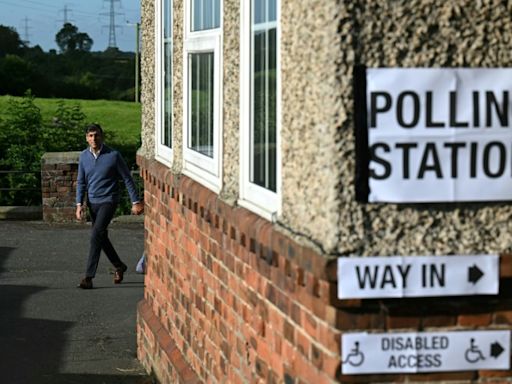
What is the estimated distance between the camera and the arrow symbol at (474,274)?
13.1 ft

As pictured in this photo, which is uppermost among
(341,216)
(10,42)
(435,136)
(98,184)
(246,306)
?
(10,42)

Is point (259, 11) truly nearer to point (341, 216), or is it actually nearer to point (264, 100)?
point (264, 100)

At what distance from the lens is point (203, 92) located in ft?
22.6

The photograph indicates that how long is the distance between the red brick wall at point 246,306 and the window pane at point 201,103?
240 millimetres

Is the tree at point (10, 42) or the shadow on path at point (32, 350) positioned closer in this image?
the shadow on path at point (32, 350)

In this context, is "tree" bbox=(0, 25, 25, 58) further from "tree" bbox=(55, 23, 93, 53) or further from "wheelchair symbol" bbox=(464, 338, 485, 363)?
"wheelchair symbol" bbox=(464, 338, 485, 363)

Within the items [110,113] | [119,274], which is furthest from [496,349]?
[110,113]

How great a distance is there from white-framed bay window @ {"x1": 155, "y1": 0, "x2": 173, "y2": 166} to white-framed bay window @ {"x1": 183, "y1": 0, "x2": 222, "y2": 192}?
786 mm

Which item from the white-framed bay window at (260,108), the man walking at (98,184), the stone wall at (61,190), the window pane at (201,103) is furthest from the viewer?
the stone wall at (61,190)

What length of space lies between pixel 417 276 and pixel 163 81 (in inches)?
198

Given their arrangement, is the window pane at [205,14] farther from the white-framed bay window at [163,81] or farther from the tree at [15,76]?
the tree at [15,76]

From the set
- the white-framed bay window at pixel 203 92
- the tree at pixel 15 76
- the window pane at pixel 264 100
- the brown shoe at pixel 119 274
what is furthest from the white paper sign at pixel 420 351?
the tree at pixel 15 76

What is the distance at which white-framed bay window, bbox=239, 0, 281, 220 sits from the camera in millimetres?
4941

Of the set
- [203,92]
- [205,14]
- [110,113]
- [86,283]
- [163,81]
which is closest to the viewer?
[205,14]
